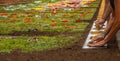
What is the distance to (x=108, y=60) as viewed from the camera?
7.32 metres

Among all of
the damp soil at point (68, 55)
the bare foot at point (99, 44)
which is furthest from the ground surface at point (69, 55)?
the bare foot at point (99, 44)

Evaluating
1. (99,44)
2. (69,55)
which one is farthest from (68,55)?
(99,44)

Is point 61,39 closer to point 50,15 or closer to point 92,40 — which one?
point 92,40

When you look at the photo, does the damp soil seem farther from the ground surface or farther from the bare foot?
the bare foot

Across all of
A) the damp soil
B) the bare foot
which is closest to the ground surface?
the damp soil

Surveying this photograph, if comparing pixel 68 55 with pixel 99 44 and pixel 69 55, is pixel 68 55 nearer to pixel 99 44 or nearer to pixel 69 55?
pixel 69 55

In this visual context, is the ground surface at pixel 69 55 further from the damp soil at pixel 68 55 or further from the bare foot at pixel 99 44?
the bare foot at pixel 99 44

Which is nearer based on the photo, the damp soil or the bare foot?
the damp soil

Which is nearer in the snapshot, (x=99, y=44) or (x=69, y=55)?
(x=69, y=55)

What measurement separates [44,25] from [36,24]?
0.40 m

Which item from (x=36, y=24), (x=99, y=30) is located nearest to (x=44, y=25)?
(x=36, y=24)

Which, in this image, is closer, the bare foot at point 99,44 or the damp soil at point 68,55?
the damp soil at point 68,55

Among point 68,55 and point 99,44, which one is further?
point 99,44

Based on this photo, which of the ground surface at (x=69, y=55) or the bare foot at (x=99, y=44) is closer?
the ground surface at (x=69, y=55)
